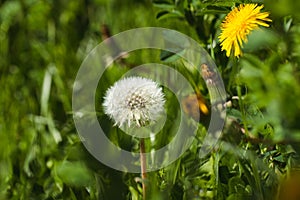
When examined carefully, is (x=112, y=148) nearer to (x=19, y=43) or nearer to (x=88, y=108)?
(x=88, y=108)

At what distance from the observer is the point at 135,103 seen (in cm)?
Result: 118

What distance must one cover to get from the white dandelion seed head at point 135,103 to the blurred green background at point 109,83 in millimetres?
113

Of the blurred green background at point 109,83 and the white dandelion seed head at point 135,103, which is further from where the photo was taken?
the white dandelion seed head at point 135,103

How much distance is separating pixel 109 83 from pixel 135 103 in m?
0.36

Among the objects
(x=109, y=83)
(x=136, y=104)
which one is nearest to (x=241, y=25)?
(x=136, y=104)

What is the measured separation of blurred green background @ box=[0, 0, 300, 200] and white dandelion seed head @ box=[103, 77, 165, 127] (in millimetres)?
113

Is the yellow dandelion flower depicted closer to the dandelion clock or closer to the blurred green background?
the blurred green background

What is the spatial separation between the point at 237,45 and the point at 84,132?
466 mm

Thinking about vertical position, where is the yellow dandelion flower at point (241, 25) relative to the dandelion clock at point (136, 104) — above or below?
above

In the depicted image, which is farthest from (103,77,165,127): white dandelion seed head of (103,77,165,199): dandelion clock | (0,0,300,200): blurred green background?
(0,0,300,200): blurred green background

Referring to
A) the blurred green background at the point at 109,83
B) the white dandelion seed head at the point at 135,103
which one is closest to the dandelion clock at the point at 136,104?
the white dandelion seed head at the point at 135,103

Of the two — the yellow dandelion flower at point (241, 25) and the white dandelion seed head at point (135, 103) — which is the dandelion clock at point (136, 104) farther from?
the yellow dandelion flower at point (241, 25)

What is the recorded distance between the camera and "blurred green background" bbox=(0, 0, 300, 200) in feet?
3.22

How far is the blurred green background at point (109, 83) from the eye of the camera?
3.22 feet
